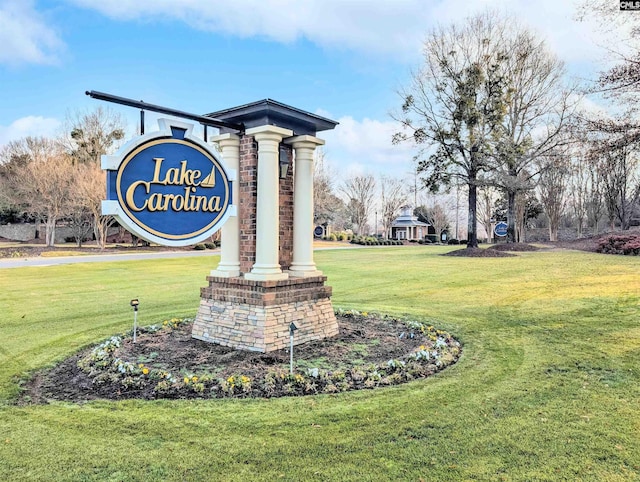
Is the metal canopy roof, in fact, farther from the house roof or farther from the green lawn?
the house roof

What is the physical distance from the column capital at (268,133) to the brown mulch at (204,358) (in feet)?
9.49

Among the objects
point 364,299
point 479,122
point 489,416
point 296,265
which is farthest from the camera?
point 479,122

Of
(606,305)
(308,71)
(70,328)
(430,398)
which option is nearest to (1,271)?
(70,328)

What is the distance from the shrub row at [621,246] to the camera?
20398 mm

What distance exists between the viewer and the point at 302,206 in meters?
6.60

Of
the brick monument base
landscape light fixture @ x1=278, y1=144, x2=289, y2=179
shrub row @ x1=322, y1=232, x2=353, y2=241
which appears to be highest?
landscape light fixture @ x1=278, y1=144, x2=289, y2=179

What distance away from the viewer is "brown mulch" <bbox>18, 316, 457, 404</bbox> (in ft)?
15.2

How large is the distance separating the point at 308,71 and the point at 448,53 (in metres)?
15.0

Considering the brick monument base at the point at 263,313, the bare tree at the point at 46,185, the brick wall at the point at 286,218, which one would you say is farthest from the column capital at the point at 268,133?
the bare tree at the point at 46,185

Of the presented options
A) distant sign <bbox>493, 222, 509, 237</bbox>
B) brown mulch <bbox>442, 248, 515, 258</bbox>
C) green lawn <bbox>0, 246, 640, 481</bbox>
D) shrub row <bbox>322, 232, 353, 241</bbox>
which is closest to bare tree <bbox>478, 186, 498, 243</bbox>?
shrub row <bbox>322, 232, 353, 241</bbox>

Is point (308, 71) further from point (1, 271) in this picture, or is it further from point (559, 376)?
point (1, 271)

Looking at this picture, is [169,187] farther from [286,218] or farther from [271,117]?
[286,218]

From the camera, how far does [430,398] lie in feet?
14.0

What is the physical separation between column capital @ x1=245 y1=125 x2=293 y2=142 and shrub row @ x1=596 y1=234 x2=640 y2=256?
2070 cm
